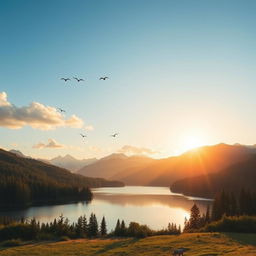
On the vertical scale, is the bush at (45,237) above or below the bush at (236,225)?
below

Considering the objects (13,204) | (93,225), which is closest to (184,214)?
(93,225)

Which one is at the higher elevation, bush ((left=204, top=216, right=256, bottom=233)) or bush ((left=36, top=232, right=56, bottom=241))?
bush ((left=204, top=216, right=256, bottom=233))

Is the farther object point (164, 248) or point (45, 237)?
point (45, 237)

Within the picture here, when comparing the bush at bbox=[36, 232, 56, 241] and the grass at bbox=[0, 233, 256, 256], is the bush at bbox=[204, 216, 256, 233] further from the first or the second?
the bush at bbox=[36, 232, 56, 241]

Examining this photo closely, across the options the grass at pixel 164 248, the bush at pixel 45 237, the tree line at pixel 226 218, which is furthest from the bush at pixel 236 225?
the bush at pixel 45 237

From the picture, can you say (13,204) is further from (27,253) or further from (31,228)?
(27,253)

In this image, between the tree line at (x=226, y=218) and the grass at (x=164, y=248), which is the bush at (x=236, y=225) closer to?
the tree line at (x=226, y=218)

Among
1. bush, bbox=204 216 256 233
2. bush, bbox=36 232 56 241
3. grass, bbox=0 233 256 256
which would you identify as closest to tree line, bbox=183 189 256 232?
bush, bbox=204 216 256 233

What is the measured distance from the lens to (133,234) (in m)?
51.5

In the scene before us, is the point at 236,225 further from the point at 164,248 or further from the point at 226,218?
the point at 164,248

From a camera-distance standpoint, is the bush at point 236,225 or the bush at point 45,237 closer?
the bush at point 236,225

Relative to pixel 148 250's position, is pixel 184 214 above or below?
below

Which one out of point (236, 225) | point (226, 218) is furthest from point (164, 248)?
point (226, 218)

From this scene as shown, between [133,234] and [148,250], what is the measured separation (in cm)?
1568
